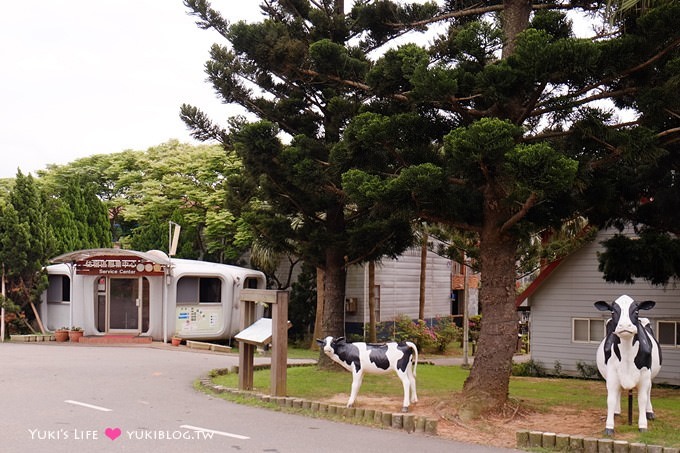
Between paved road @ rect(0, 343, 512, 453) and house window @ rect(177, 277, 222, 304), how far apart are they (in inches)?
313

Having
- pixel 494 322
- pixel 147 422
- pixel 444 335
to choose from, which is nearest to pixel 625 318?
pixel 494 322

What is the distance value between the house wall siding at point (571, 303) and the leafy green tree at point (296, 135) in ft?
14.6

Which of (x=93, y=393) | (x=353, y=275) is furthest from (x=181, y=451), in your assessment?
(x=353, y=275)

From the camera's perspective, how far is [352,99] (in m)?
15.7

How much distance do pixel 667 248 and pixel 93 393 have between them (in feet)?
31.0

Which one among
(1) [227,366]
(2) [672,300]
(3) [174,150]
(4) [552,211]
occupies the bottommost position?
(1) [227,366]

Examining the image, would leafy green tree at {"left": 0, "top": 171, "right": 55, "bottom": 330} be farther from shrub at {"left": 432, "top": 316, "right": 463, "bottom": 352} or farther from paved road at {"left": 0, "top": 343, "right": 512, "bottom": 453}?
shrub at {"left": 432, "top": 316, "right": 463, "bottom": 352}

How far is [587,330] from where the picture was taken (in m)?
19.0

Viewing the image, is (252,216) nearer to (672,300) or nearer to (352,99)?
(352,99)

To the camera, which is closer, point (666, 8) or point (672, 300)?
point (666, 8)

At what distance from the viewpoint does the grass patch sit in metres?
10.4

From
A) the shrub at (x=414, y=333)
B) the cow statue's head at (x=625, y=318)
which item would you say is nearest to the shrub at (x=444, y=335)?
the shrub at (x=414, y=333)

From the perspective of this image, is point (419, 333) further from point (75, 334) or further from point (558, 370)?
point (75, 334)

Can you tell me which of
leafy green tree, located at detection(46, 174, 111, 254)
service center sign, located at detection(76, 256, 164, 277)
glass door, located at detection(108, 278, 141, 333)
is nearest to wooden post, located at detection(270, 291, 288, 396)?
service center sign, located at detection(76, 256, 164, 277)
